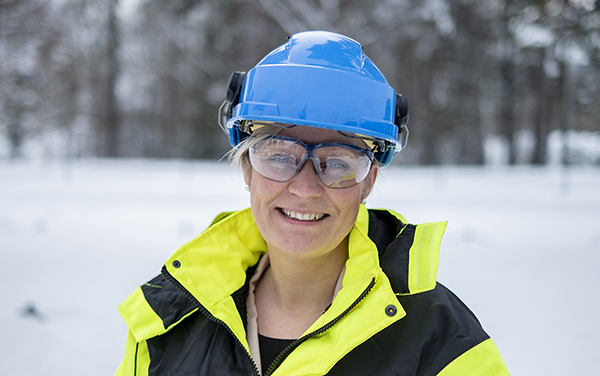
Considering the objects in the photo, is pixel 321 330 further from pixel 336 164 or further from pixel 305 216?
pixel 336 164

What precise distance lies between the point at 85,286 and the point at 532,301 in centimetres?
388

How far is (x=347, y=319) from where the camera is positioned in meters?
1.31

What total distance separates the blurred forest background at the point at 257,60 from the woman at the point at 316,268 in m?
9.00

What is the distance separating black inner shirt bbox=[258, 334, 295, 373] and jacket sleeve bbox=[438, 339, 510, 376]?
56 cm

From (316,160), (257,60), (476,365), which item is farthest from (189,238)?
(257,60)

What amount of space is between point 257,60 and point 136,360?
15.2 metres

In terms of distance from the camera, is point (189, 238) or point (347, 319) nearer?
point (347, 319)

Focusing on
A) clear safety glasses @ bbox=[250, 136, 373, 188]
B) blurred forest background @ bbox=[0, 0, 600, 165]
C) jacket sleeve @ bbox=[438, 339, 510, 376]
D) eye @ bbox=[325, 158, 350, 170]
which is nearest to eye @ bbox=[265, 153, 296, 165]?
clear safety glasses @ bbox=[250, 136, 373, 188]

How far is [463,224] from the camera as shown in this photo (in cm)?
623

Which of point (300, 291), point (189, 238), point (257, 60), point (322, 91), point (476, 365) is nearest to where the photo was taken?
point (476, 365)

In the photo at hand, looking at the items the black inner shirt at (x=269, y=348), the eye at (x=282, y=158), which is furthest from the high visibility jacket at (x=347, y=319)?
the eye at (x=282, y=158)

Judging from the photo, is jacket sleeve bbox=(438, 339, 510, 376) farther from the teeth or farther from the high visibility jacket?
the teeth

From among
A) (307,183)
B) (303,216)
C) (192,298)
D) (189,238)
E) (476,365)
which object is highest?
(307,183)

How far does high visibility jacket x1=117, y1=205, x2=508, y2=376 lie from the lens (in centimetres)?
125
